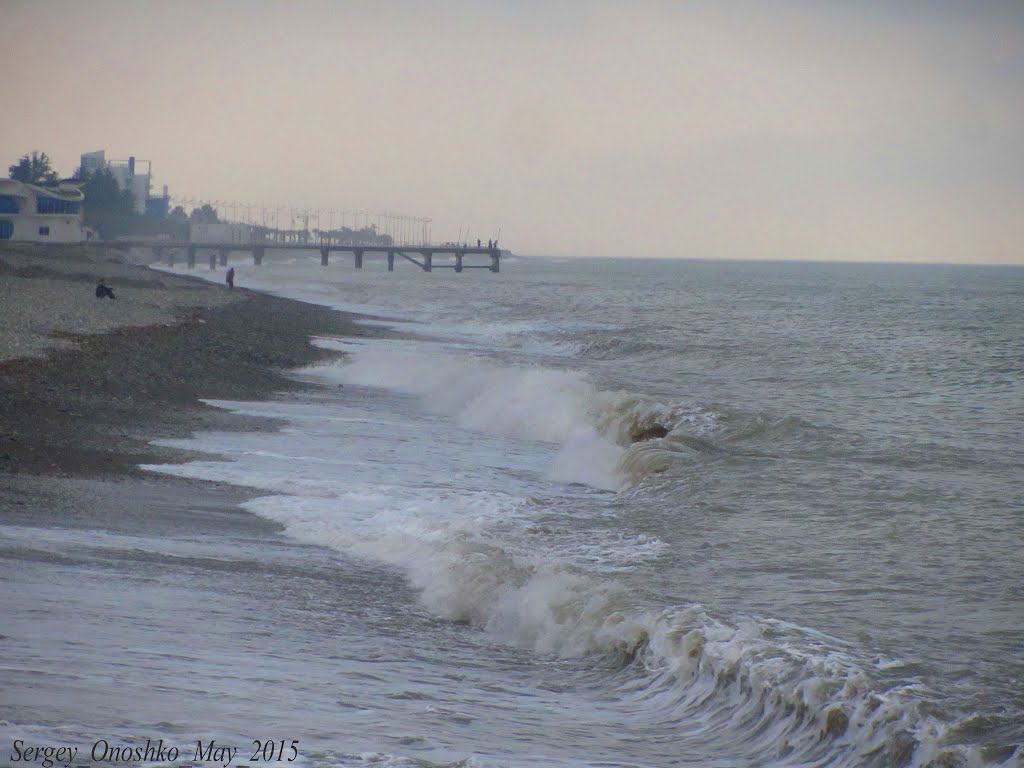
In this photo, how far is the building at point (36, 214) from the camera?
88688mm

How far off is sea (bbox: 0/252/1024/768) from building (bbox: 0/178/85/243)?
3102 inches

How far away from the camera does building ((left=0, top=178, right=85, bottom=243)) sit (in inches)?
3492

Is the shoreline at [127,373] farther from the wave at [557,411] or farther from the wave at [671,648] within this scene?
the wave at [671,648]

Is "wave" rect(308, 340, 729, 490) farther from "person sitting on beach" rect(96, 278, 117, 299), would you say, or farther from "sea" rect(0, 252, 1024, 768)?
"person sitting on beach" rect(96, 278, 117, 299)

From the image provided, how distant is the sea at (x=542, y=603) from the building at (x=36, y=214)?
7880 cm

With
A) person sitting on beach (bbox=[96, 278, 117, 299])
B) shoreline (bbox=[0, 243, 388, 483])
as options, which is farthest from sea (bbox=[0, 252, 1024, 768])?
person sitting on beach (bbox=[96, 278, 117, 299])

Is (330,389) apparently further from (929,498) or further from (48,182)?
(48,182)

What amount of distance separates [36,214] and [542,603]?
92.4 metres

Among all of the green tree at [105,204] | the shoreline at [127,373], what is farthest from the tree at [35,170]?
the shoreline at [127,373]

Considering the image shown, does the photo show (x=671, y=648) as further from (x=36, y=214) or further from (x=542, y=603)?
(x=36, y=214)

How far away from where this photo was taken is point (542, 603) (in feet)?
27.7

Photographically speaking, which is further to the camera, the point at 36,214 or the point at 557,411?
the point at 36,214

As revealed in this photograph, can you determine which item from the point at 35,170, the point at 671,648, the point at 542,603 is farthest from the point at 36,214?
the point at 671,648

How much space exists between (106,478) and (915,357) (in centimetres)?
3117
